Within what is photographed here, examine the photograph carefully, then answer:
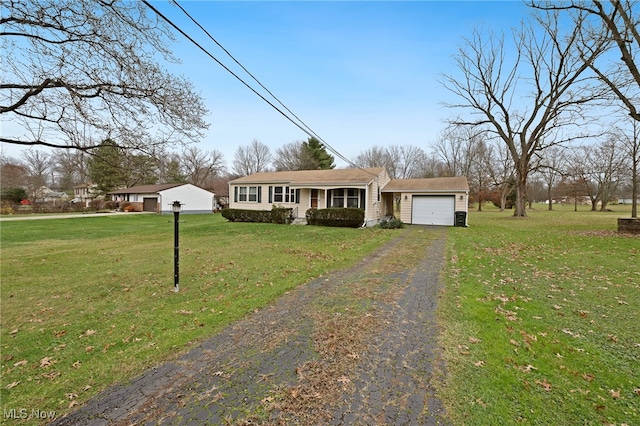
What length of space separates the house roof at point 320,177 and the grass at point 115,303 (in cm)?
831

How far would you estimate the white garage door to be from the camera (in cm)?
1853

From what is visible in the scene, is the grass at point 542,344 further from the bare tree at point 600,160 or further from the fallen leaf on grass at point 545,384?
the bare tree at point 600,160

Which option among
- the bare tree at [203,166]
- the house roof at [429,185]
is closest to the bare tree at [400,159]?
the bare tree at [203,166]

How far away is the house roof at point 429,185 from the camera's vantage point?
18359mm

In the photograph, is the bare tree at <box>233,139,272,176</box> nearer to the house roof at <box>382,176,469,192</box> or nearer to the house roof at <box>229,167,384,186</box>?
the house roof at <box>229,167,384,186</box>

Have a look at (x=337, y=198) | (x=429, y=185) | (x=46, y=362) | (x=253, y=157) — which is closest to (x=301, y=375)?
(x=46, y=362)

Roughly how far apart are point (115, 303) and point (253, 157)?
52487 mm

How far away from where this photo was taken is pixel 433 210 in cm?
1898

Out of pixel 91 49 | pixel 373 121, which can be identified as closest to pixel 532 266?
pixel 91 49

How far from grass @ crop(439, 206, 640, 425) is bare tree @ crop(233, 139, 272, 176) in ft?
168

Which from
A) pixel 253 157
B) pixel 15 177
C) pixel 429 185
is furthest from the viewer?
pixel 253 157

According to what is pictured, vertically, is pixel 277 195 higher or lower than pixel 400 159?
lower

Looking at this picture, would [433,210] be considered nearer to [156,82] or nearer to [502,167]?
[156,82]

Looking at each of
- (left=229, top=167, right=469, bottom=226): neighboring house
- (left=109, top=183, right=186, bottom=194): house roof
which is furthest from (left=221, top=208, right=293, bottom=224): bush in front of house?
(left=109, top=183, right=186, bottom=194): house roof
